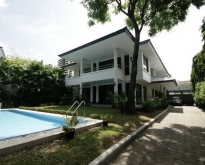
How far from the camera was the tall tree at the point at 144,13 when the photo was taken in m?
10.9

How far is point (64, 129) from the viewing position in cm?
465

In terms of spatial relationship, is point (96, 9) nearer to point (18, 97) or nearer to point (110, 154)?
point (110, 154)

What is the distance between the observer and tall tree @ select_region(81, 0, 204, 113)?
10906 mm

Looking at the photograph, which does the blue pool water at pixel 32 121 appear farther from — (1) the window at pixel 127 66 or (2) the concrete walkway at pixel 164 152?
(1) the window at pixel 127 66

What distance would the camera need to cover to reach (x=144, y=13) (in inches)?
497

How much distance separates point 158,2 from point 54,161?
1363 cm

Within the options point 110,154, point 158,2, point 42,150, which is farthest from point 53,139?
point 158,2

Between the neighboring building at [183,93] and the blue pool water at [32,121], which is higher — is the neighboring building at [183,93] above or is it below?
above

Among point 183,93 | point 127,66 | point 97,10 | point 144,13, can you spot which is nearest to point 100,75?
point 127,66

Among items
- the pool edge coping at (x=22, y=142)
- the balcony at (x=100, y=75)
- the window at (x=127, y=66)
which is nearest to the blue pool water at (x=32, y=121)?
the pool edge coping at (x=22, y=142)

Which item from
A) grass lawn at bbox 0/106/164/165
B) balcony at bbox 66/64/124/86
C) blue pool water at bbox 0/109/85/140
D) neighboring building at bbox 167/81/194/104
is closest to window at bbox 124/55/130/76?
balcony at bbox 66/64/124/86

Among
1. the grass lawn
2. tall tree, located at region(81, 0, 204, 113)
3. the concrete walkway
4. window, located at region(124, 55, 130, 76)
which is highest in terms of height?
tall tree, located at region(81, 0, 204, 113)

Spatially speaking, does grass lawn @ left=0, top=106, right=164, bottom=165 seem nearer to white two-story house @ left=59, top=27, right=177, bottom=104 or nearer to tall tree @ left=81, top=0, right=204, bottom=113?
tall tree @ left=81, top=0, right=204, bottom=113

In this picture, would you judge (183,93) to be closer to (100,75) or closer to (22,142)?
(100,75)
